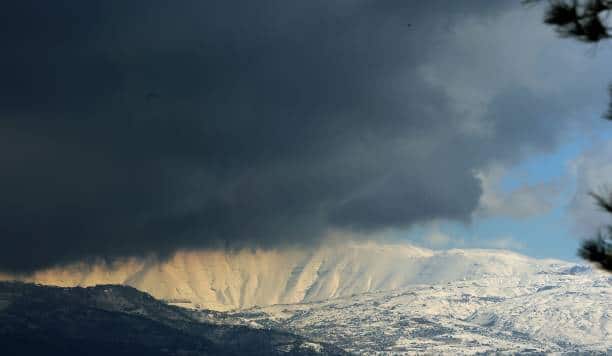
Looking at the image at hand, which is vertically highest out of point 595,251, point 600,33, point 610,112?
point 600,33

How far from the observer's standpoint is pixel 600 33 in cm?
3272

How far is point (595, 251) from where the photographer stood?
3250cm

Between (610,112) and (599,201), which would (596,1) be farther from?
(599,201)

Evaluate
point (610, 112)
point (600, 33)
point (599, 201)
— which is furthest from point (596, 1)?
point (599, 201)

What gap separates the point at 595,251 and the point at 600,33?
718 centimetres

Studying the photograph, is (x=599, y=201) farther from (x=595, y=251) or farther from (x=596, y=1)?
(x=596, y=1)

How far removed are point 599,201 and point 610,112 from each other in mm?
2852

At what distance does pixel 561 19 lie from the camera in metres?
33.5

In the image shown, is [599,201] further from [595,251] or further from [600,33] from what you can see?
[600,33]

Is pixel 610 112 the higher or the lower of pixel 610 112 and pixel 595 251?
the higher

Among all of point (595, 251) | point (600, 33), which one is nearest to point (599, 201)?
point (595, 251)

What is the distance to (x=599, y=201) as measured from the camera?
104 feet

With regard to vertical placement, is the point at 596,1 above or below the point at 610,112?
above

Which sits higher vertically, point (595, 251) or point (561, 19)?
point (561, 19)
